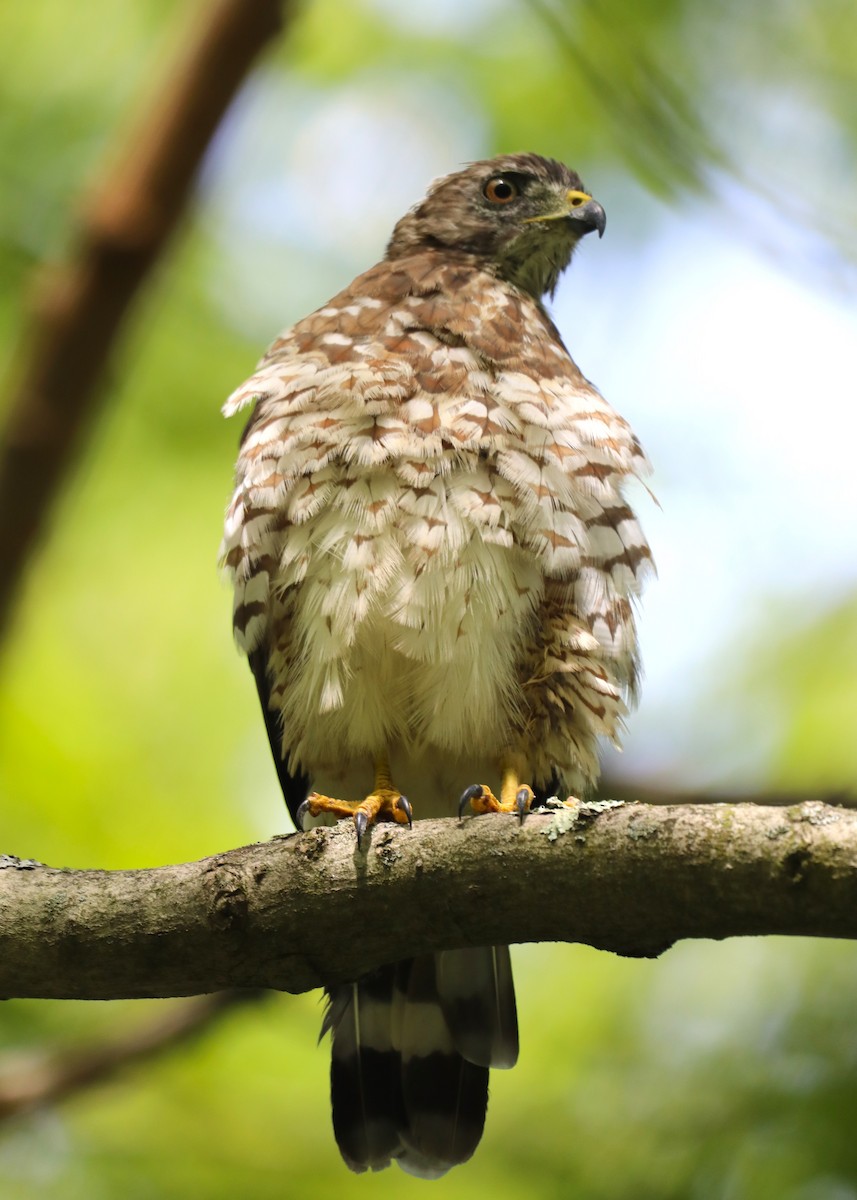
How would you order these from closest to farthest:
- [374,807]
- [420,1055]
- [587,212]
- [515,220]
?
[374,807], [420,1055], [587,212], [515,220]

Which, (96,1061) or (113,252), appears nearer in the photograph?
(113,252)

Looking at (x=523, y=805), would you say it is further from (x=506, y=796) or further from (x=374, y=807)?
(x=506, y=796)

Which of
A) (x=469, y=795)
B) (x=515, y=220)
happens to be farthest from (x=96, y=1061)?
(x=515, y=220)

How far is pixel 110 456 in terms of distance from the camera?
6434mm

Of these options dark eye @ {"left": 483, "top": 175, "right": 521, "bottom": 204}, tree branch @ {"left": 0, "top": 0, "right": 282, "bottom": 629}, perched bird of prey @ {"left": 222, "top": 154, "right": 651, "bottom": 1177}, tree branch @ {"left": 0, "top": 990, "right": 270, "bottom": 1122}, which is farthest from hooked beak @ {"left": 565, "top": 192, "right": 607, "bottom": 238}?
tree branch @ {"left": 0, "top": 990, "right": 270, "bottom": 1122}

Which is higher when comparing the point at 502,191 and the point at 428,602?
the point at 502,191

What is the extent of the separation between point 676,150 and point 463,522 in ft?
6.34

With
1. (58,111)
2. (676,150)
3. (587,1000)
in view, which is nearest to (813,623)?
(587,1000)

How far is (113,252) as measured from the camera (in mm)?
3908

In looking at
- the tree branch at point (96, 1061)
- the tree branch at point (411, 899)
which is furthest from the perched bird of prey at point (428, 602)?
the tree branch at point (411, 899)

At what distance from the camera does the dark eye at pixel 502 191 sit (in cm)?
505

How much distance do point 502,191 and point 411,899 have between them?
316 cm

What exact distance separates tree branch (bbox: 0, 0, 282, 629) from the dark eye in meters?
1.44

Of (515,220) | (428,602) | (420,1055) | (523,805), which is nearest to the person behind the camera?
(523,805)
